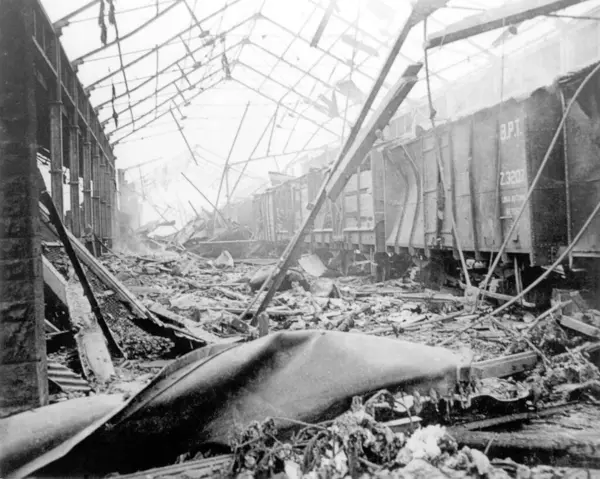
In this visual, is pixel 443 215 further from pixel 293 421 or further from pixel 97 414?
pixel 97 414

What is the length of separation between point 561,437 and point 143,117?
61.4 feet

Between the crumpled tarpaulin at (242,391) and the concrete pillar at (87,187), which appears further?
the concrete pillar at (87,187)

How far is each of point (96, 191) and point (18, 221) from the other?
12.5 meters

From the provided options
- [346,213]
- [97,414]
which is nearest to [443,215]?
[346,213]

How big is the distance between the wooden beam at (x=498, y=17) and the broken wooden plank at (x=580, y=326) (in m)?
2.84

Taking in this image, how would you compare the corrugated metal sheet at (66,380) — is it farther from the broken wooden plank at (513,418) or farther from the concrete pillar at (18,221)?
the broken wooden plank at (513,418)

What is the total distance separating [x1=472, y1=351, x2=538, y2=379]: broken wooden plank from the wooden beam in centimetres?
274

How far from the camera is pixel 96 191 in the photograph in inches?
543

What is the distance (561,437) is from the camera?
2504 mm

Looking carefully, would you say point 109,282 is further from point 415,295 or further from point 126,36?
point 126,36

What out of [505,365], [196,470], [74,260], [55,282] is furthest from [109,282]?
[505,365]

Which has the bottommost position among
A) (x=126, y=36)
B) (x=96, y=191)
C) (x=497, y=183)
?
(x=497, y=183)

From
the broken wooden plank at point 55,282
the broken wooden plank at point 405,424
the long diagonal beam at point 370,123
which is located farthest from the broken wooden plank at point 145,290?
the broken wooden plank at point 405,424

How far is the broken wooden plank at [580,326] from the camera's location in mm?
3908
